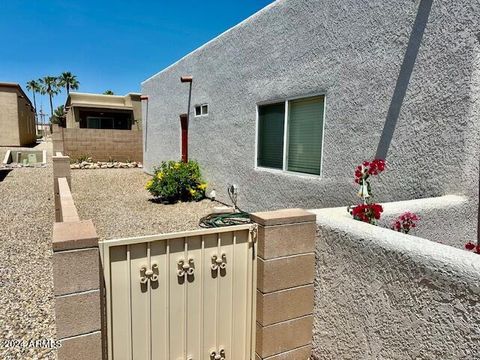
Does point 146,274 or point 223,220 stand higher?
point 146,274

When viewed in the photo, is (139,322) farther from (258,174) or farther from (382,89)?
(258,174)

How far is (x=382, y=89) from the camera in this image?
14.7ft

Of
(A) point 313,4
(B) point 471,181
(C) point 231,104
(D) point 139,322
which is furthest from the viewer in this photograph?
(C) point 231,104

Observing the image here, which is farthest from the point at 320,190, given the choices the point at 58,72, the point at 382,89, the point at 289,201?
the point at 58,72

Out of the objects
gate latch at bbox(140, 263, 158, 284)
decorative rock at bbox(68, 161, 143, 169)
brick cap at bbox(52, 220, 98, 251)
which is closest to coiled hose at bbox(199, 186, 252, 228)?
gate latch at bbox(140, 263, 158, 284)

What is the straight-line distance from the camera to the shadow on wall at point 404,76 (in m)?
3.99

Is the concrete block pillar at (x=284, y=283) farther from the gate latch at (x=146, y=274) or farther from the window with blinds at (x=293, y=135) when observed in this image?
the window with blinds at (x=293, y=135)

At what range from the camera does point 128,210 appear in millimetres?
8797

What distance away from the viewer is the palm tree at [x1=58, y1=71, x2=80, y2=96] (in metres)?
61.9

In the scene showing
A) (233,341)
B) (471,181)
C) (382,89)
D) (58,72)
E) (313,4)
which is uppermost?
(58,72)

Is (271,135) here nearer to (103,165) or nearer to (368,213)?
(368,213)

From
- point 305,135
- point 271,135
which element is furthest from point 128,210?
point 305,135

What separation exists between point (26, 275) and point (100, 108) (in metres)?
24.7

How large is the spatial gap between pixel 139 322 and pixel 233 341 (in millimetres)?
896
